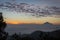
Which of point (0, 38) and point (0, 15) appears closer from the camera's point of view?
point (0, 38)

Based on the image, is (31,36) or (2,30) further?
(31,36)

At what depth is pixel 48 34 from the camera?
21.6m

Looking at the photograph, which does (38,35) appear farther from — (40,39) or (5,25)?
(5,25)

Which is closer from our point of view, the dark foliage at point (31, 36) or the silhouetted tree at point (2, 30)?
the silhouetted tree at point (2, 30)

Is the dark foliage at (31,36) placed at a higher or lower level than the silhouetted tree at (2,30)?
lower

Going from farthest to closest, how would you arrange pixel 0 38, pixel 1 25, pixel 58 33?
pixel 58 33 < pixel 1 25 < pixel 0 38

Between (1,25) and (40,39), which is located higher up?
(1,25)

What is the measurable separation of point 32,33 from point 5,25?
8.95 ft

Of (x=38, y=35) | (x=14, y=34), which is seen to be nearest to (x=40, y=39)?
(x=38, y=35)

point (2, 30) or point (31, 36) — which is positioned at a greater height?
point (2, 30)

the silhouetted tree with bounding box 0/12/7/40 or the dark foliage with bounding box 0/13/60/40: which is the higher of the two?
the silhouetted tree with bounding box 0/12/7/40

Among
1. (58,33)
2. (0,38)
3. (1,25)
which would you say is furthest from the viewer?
(58,33)

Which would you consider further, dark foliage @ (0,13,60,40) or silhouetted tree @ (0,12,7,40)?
dark foliage @ (0,13,60,40)

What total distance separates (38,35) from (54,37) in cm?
153
